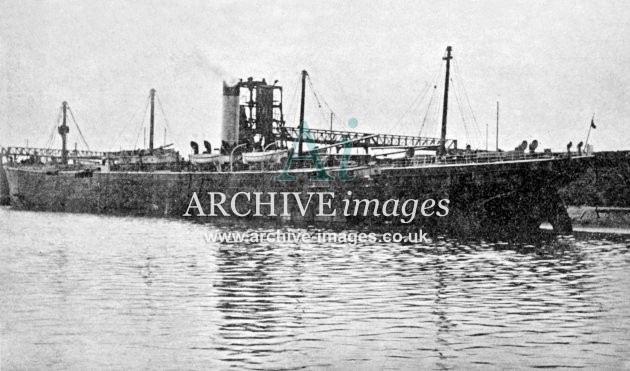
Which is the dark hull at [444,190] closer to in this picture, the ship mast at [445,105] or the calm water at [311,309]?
the ship mast at [445,105]

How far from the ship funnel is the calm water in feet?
123

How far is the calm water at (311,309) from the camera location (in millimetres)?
11438

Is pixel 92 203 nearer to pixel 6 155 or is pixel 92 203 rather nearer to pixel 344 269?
pixel 6 155

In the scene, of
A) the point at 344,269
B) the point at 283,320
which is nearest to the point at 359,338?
the point at 283,320

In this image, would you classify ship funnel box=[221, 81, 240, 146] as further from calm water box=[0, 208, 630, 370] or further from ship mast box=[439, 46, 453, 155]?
calm water box=[0, 208, 630, 370]

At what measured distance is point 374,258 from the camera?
25391mm

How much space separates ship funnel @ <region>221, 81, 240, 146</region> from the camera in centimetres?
6419

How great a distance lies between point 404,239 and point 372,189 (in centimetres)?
1107

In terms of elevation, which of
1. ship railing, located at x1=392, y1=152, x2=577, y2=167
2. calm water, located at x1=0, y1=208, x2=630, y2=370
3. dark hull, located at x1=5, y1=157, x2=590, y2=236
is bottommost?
calm water, located at x1=0, y1=208, x2=630, y2=370

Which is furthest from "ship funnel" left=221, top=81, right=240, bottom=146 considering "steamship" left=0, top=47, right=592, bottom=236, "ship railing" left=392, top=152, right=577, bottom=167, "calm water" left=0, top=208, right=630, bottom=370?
"calm water" left=0, top=208, right=630, bottom=370

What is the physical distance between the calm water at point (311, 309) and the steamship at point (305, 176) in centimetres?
Result: 1156

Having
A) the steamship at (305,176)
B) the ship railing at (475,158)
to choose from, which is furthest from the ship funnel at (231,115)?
the ship railing at (475,158)

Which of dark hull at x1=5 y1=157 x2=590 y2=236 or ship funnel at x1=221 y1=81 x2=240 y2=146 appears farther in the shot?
ship funnel at x1=221 y1=81 x2=240 y2=146

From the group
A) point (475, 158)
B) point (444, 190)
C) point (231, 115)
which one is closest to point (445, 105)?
point (475, 158)
